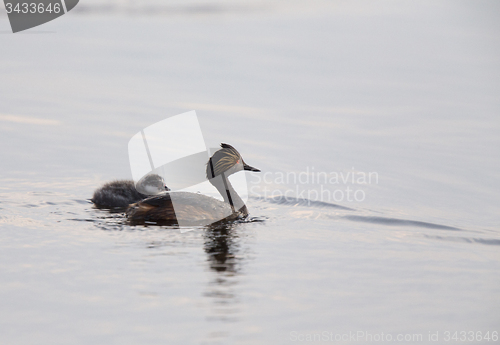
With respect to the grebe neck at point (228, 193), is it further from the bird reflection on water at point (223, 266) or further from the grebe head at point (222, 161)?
the bird reflection on water at point (223, 266)

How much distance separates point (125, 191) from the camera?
8.20 metres

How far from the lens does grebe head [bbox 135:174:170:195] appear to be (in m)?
8.55

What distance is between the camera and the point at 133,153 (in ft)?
32.3

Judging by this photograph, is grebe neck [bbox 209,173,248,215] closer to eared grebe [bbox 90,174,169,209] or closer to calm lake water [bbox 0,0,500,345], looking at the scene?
calm lake water [bbox 0,0,500,345]

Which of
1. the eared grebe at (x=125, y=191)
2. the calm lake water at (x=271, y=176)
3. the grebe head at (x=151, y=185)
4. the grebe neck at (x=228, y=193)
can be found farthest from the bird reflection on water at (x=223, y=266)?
the grebe head at (x=151, y=185)

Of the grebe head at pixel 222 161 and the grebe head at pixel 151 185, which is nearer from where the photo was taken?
the grebe head at pixel 222 161

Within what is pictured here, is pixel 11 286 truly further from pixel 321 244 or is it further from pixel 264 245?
pixel 321 244

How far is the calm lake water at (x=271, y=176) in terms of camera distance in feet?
15.2

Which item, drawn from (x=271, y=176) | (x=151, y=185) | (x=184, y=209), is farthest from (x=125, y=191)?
(x=271, y=176)

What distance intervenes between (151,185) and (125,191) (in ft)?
1.54

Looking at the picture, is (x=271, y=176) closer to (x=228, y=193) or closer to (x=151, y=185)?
(x=228, y=193)

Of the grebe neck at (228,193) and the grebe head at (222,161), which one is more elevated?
the grebe head at (222,161)

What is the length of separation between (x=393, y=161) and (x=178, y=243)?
4.87 metres

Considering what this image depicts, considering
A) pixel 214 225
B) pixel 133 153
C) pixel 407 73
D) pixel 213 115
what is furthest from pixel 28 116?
pixel 407 73
